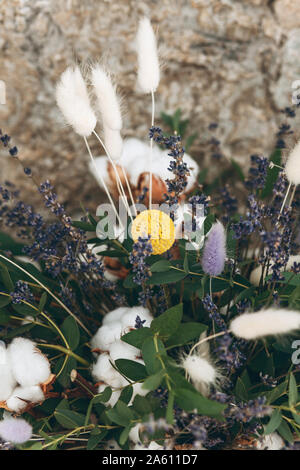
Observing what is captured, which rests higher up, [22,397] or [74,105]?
[74,105]

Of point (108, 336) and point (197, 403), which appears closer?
point (197, 403)

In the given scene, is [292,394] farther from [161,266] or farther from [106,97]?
[106,97]

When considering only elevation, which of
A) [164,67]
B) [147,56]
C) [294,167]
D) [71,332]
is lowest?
[71,332]

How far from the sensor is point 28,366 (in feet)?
1.59

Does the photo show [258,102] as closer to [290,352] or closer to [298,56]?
[298,56]

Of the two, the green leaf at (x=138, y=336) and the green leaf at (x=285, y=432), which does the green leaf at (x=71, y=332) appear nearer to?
the green leaf at (x=138, y=336)

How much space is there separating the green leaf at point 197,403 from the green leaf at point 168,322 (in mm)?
71

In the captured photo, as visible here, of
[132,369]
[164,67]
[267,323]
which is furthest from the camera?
[164,67]

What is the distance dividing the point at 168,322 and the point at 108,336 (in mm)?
117

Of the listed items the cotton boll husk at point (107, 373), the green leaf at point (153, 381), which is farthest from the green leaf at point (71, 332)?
the green leaf at point (153, 381)

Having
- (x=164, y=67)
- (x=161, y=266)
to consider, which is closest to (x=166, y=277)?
(x=161, y=266)

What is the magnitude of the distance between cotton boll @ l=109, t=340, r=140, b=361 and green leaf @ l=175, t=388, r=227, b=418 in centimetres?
11

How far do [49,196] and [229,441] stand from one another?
1.19 feet

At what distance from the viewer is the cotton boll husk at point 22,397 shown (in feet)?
1.62
